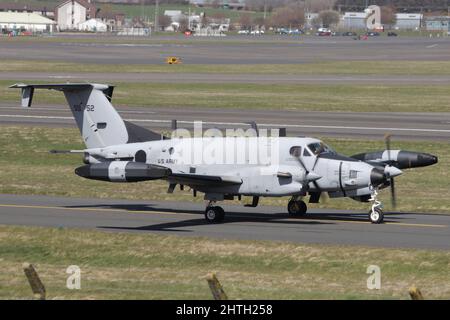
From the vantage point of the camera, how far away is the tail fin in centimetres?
3269

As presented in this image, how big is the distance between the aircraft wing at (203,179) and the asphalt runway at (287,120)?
72.0 feet

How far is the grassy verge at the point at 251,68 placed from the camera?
96812 mm

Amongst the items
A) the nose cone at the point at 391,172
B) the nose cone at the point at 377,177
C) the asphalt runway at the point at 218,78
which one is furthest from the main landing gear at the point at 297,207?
the asphalt runway at the point at 218,78

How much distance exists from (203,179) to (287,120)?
1143 inches

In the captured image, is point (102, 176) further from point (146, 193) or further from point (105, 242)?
point (146, 193)

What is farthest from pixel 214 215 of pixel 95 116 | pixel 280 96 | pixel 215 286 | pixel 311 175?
pixel 280 96

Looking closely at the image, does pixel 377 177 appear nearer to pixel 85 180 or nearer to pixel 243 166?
pixel 243 166

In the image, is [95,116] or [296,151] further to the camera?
[95,116]

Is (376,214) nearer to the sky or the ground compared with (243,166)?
nearer to the ground

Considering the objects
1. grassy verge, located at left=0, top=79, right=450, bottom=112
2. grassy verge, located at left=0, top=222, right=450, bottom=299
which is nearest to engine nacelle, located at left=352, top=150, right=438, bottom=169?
grassy verge, located at left=0, top=222, right=450, bottom=299

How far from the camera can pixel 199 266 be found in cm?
2452

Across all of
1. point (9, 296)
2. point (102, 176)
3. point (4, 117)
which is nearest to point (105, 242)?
point (102, 176)

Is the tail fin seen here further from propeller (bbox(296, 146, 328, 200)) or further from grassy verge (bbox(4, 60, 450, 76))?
grassy verge (bbox(4, 60, 450, 76))

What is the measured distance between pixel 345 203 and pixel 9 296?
16598mm
